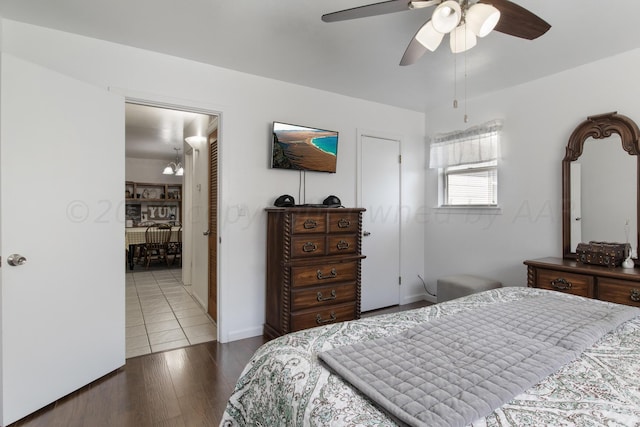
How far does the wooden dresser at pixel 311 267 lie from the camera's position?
270 cm

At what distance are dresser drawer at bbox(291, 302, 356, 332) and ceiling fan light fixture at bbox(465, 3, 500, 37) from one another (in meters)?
2.26

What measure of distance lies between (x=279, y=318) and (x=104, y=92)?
218 centimetres

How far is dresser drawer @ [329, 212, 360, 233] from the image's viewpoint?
290cm

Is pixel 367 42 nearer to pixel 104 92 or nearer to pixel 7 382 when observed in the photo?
pixel 104 92

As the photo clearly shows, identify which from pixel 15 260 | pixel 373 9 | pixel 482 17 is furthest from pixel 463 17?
pixel 15 260

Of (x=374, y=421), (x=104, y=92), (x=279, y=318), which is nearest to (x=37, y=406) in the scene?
(x=279, y=318)

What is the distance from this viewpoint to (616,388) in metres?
0.87

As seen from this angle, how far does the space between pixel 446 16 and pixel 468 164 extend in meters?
2.52

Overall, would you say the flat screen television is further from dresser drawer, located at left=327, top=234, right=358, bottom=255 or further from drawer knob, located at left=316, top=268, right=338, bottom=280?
drawer knob, located at left=316, top=268, right=338, bottom=280

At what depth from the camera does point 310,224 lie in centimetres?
278

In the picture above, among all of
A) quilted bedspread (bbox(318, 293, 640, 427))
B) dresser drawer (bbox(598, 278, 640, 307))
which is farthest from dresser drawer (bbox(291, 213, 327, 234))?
dresser drawer (bbox(598, 278, 640, 307))

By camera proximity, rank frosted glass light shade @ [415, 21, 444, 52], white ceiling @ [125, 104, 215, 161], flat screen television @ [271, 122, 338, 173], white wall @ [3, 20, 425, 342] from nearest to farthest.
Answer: frosted glass light shade @ [415, 21, 444, 52] < white wall @ [3, 20, 425, 342] < flat screen television @ [271, 122, 338, 173] < white ceiling @ [125, 104, 215, 161]

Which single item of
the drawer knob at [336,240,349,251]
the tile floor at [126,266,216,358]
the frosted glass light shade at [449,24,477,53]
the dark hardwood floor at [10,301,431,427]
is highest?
the frosted glass light shade at [449,24,477,53]

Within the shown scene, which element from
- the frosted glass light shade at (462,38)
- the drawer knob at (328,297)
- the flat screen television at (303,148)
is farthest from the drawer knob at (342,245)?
the frosted glass light shade at (462,38)
